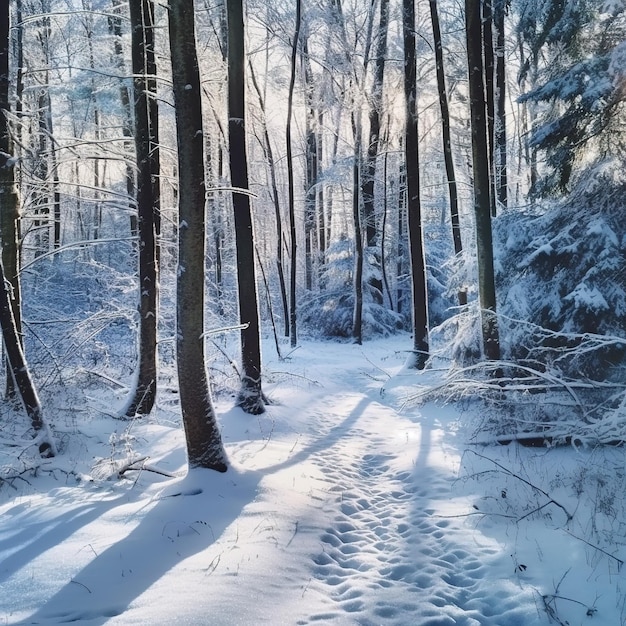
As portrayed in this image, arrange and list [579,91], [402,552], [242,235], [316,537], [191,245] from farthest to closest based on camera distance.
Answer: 1. [242,235]
2. [579,91]
3. [191,245]
4. [316,537]
5. [402,552]

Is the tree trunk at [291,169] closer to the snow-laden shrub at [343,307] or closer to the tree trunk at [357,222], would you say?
the tree trunk at [357,222]

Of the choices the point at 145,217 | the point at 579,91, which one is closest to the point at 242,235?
the point at 145,217

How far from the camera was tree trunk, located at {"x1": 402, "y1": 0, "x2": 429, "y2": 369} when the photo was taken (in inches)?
482

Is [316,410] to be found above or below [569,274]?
below

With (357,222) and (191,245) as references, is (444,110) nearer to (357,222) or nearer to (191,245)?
(357,222)

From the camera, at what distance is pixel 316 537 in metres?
4.26

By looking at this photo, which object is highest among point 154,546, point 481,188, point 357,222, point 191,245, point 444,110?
point 444,110

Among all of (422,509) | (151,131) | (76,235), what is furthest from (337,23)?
(76,235)

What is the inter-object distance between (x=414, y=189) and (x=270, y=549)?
10.5 meters

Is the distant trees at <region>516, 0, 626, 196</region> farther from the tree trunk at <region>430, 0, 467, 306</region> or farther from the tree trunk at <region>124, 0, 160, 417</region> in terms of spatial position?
the tree trunk at <region>124, 0, 160, 417</region>

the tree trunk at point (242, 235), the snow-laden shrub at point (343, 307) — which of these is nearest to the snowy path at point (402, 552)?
the tree trunk at point (242, 235)

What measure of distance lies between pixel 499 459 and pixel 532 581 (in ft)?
8.84

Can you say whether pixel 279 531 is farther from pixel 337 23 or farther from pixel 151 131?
pixel 337 23

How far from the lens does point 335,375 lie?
13125 mm
